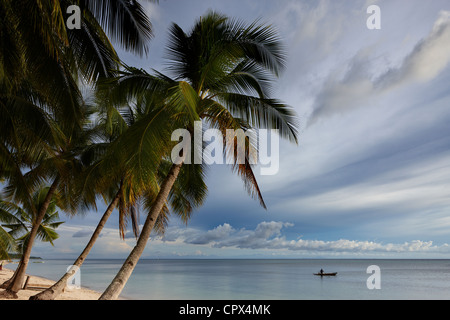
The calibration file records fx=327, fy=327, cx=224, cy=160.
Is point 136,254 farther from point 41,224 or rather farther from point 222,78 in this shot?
point 41,224

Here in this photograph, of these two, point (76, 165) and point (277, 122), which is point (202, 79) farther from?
point (76, 165)

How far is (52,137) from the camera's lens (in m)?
7.12

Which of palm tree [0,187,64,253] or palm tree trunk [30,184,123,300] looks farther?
palm tree [0,187,64,253]

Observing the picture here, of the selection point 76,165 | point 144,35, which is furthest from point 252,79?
point 76,165

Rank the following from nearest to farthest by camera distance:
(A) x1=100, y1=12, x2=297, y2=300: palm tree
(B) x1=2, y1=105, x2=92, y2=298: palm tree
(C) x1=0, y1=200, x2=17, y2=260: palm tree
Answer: (A) x1=100, y1=12, x2=297, y2=300: palm tree
(B) x1=2, y1=105, x2=92, y2=298: palm tree
(C) x1=0, y1=200, x2=17, y2=260: palm tree

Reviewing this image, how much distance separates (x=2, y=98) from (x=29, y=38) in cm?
228

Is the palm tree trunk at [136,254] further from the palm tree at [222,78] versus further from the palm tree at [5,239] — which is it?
the palm tree at [5,239]

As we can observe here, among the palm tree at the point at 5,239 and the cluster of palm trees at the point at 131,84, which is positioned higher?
the cluster of palm trees at the point at 131,84

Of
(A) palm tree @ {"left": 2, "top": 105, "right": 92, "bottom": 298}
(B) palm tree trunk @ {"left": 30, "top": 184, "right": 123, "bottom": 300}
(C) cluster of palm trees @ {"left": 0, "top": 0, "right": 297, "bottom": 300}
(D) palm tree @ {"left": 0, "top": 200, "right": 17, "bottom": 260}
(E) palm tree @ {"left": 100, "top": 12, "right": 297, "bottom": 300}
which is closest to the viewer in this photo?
(C) cluster of palm trees @ {"left": 0, "top": 0, "right": 297, "bottom": 300}

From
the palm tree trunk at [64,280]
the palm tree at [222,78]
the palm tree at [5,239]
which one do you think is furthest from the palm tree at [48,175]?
the palm tree at [222,78]

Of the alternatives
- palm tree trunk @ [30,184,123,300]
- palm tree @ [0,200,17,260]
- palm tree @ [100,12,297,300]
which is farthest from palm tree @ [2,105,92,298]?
palm tree @ [100,12,297,300]

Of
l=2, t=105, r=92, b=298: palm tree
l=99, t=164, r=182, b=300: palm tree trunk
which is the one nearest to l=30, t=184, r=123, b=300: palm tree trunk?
l=2, t=105, r=92, b=298: palm tree

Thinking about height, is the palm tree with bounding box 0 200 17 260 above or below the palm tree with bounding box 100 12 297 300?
below

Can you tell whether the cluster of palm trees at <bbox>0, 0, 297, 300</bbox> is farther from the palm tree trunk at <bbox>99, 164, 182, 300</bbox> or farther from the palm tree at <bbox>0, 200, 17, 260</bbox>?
the palm tree at <bbox>0, 200, 17, 260</bbox>
